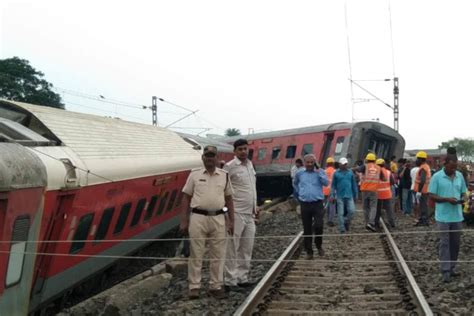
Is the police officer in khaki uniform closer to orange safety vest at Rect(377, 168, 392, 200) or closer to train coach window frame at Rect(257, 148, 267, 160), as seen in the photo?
orange safety vest at Rect(377, 168, 392, 200)

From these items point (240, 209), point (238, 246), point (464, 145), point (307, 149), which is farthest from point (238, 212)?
point (464, 145)

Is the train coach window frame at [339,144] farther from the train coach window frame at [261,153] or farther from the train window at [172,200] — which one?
the train window at [172,200]

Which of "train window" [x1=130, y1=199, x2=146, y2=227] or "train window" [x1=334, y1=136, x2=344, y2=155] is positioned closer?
"train window" [x1=130, y1=199, x2=146, y2=227]

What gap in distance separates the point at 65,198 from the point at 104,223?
1.64 meters

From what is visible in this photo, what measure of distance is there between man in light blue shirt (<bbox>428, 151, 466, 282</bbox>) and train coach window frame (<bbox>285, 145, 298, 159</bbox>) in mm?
16472

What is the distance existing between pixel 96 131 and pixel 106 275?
241 centimetres

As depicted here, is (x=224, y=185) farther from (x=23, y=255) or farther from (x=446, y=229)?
(x=446, y=229)

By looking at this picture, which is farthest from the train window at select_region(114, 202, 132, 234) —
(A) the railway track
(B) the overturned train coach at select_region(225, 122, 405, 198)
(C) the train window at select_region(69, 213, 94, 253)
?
(B) the overturned train coach at select_region(225, 122, 405, 198)

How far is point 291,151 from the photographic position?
2439 centimetres

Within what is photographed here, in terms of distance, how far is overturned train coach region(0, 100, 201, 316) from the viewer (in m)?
4.88

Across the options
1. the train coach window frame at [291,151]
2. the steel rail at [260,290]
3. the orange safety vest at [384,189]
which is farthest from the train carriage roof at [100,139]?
the train coach window frame at [291,151]

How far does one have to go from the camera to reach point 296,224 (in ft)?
48.6

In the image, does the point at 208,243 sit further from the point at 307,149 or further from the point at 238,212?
the point at 307,149

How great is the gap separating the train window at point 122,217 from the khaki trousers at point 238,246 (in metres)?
1.83
